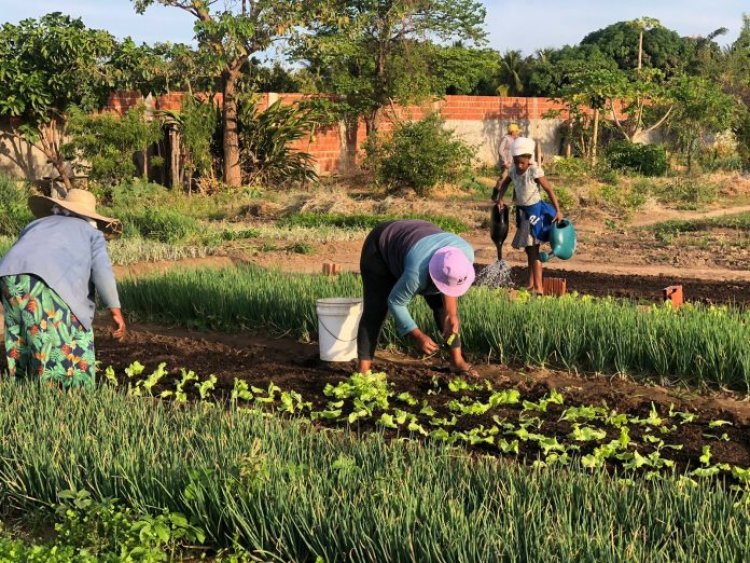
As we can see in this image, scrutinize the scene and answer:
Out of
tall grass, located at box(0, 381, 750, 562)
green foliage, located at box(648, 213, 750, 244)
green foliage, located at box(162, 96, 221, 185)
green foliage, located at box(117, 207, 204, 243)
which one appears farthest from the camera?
green foliage, located at box(162, 96, 221, 185)

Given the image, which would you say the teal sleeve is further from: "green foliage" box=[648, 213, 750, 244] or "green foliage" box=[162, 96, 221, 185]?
"green foliage" box=[162, 96, 221, 185]

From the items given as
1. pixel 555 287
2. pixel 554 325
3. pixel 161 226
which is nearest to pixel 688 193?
pixel 161 226

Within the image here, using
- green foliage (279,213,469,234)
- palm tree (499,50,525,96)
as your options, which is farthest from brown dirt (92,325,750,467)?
palm tree (499,50,525,96)

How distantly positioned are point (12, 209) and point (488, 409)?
33.4ft

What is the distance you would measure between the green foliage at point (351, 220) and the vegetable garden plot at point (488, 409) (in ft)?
25.2

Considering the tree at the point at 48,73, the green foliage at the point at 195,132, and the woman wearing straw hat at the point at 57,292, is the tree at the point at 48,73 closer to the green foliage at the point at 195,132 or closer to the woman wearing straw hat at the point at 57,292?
the green foliage at the point at 195,132

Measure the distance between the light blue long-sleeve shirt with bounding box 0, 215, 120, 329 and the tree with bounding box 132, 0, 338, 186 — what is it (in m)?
12.7

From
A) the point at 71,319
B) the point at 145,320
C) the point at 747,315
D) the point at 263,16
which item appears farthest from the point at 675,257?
the point at 263,16

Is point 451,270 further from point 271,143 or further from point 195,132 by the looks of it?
point 271,143

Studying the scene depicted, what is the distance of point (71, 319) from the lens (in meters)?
5.03

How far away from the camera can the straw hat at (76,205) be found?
505 cm

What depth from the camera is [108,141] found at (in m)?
16.5

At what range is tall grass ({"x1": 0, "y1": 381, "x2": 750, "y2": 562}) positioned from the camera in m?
2.91

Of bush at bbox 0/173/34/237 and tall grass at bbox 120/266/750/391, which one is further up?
bush at bbox 0/173/34/237
